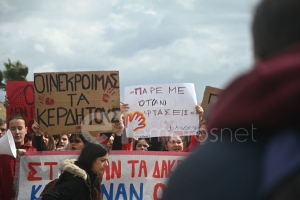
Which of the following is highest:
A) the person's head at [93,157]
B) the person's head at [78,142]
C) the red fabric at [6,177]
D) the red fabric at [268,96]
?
the red fabric at [268,96]

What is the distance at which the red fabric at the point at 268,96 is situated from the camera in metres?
0.91

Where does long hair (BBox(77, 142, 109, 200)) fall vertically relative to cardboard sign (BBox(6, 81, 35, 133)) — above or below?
below

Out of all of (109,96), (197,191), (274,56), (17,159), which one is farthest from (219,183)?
(109,96)

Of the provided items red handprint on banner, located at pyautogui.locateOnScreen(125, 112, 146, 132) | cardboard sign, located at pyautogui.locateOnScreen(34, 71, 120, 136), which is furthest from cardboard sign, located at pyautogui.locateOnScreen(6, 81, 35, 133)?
red handprint on banner, located at pyautogui.locateOnScreen(125, 112, 146, 132)

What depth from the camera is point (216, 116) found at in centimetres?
99

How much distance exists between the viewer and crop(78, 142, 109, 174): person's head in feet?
18.3

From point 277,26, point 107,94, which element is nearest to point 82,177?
point 107,94

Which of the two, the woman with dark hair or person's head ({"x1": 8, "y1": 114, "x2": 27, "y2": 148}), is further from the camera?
person's head ({"x1": 8, "y1": 114, "x2": 27, "y2": 148})

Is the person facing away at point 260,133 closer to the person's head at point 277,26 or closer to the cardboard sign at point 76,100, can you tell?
the person's head at point 277,26

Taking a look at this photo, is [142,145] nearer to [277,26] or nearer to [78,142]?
[78,142]

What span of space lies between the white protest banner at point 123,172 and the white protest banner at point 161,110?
78cm

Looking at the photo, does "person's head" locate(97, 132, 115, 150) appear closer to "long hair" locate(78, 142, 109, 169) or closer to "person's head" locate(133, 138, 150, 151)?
"person's head" locate(133, 138, 150, 151)

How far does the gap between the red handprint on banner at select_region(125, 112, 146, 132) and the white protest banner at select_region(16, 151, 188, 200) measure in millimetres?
830

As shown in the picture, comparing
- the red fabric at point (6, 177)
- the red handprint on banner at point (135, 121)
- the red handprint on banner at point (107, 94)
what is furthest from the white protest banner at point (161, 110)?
the red fabric at point (6, 177)
